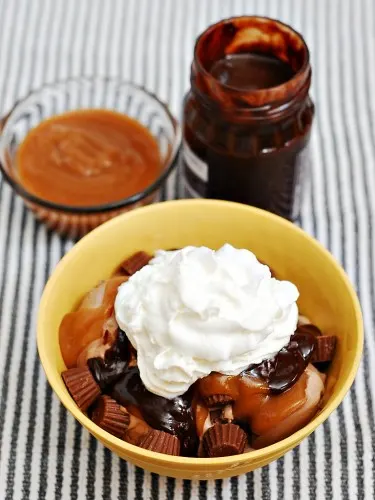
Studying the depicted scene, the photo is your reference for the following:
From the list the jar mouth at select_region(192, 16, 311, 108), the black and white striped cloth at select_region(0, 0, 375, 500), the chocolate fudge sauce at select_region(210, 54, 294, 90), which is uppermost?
the jar mouth at select_region(192, 16, 311, 108)

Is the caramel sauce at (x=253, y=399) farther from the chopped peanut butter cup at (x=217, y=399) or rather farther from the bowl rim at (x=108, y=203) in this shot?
the bowl rim at (x=108, y=203)

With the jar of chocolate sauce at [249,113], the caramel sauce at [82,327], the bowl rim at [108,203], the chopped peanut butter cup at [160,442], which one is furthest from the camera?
the bowl rim at [108,203]

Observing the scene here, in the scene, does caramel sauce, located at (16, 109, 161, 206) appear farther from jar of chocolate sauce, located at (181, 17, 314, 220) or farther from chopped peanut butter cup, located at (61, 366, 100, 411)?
chopped peanut butter cup, located at (61, 366, 100, 411)

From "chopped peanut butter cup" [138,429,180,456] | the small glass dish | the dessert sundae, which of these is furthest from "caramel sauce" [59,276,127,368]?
the small glass dish

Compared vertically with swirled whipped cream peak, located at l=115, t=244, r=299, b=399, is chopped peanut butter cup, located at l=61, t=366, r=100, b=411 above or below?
below

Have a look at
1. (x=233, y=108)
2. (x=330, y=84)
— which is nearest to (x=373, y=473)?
(x=233, y=108)

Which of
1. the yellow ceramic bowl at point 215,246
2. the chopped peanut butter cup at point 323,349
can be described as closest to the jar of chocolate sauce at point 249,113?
the yellow ceramic bowl at point 215,246

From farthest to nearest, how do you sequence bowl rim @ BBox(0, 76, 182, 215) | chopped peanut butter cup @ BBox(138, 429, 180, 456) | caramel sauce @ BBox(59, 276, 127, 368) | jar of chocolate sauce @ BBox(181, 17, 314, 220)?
bowl rim @ BBox(0, 76, 182, 215), jar of chocolate sauce @ BBox(181, 17, 314, 220), caramel sauce @ BBox(59, 276, 127, 368), chopped peanut butter cup @ BBox(138, 429, 180, 456)
